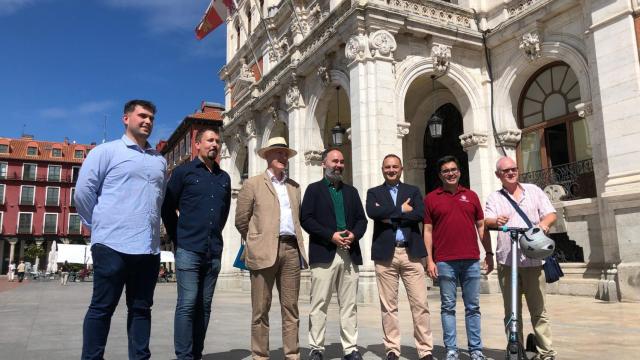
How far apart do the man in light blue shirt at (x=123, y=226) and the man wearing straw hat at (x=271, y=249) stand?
0.97 m

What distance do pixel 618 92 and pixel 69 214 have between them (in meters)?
67.3

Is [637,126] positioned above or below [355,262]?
above

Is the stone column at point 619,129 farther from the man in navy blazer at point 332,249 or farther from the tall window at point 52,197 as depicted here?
the tall window at point 52,197

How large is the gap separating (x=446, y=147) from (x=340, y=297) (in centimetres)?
1235

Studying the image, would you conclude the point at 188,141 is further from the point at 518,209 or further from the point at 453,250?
the point at 518,209

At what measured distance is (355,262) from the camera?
4.89 meters

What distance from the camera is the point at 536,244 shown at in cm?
393

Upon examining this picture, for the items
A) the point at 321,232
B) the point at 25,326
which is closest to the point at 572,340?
the point at 321,232

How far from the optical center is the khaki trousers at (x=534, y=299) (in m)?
4.38

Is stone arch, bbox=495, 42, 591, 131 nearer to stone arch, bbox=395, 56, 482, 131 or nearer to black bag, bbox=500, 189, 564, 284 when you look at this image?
stone arch, bbox=395, 56, 482, 131

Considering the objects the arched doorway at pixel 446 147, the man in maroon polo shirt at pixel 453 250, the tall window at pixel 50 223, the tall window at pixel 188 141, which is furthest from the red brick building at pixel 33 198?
the man in maroon polo shirt at pixel 453 250

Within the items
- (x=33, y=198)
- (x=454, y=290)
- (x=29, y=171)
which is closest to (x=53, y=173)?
(x=29, y=171)

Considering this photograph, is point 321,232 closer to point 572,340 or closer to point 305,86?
point 572,340

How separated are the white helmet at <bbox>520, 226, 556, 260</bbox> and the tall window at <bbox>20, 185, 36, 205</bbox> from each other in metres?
70.3
